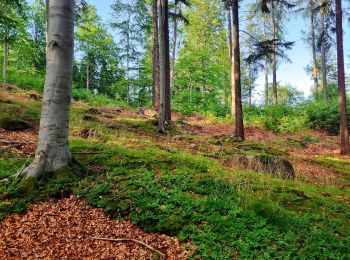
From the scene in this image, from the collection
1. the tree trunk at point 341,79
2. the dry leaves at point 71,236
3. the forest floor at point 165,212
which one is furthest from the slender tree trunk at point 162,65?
the tree trunk at point 341,79

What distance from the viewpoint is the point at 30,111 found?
1070cm

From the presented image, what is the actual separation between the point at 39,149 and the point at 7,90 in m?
13.0

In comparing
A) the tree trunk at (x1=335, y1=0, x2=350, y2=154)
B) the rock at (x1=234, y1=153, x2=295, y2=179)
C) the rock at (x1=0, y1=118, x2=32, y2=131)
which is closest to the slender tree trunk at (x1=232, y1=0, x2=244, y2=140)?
the tree trunk at (x1=335, y1=0, x2=350, y2=154)

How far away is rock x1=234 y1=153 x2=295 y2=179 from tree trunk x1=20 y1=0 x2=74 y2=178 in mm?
4608

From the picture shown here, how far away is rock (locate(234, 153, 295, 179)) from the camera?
7.39 meters

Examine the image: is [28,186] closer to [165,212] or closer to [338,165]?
[165,212]

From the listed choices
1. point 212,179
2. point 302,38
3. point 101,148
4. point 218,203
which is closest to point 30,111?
point 101,148

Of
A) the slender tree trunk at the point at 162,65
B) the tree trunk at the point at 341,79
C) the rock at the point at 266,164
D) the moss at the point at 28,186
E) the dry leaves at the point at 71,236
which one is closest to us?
the dry leaves at the point at 71,236

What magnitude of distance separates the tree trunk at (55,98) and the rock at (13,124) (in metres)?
4.14

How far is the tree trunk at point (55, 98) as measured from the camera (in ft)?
15.5

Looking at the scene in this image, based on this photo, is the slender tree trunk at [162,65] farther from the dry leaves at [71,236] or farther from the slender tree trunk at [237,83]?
the dry leaves at [71,236]

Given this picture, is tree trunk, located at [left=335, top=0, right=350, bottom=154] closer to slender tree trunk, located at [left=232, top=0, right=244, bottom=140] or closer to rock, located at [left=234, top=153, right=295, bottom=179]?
slender tree trunk, located at [left=232, top=0, right=244, bottom=140]

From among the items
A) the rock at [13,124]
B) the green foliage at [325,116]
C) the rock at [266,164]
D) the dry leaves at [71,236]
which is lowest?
the dry leaves at [71,236]

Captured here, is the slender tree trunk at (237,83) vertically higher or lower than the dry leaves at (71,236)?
higher
